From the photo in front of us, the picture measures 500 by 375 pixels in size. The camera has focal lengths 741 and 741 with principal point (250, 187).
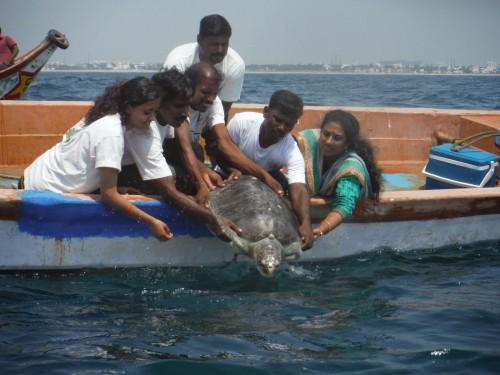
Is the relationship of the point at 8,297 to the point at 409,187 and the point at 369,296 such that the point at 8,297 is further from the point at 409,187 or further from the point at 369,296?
the point at 409,187

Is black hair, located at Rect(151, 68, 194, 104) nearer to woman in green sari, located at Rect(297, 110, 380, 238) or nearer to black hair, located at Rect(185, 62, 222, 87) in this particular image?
Result: black hair, located at Rect(185, 62, 222, 87)

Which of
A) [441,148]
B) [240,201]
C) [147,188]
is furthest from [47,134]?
[441,148]

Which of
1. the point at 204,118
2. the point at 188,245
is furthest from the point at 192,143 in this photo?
the point at 188,245

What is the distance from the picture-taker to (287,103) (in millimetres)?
5152

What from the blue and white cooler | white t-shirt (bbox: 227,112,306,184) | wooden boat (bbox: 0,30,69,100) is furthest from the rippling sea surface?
wooden boat (bbox: 0,30,69,100)

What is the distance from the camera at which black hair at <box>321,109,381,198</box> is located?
5.50 meters

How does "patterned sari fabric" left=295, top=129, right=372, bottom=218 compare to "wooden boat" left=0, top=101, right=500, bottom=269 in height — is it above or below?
above

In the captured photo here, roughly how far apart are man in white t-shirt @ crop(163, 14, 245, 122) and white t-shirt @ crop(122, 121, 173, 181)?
113 centimetres

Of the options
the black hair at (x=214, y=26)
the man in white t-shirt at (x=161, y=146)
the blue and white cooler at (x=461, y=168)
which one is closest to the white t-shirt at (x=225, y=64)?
the black hair at (x=214, y=26)

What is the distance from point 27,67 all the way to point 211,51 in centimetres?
601

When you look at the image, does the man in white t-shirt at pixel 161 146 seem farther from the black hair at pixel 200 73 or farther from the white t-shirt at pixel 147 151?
the black hair at pixel 200 73

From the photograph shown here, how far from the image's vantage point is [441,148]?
6.84 metres

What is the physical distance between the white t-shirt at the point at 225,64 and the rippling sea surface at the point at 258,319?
5.73 ft

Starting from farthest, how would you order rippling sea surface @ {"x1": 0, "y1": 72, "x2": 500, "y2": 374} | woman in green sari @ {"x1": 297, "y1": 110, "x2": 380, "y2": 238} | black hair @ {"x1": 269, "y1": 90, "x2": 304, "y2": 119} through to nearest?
woman in green sari @ {"x1": 297, "y1": 110, "x2": 380, "y2": 238}
black hair @ {"x1": 269, "y1": 90, "x2": 304, "y2": 119}
rippling sea surface @ {"x1": 0, "y1": 72, "x2": 500, "y2": 374}
